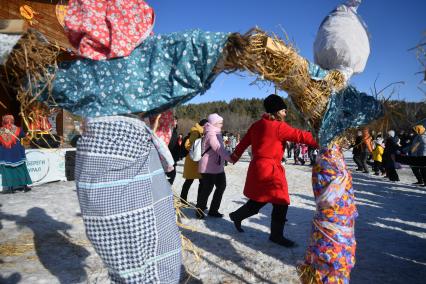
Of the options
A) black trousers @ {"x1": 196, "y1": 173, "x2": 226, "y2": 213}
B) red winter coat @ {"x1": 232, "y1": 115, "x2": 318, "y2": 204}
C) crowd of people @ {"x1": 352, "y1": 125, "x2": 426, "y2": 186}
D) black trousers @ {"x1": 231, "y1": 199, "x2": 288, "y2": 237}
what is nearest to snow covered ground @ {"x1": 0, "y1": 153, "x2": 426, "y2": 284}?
black trousers @ {"x1": 231, "y1": 199, "x2": 288, "y2": 237}

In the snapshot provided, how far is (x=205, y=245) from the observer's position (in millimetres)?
4117

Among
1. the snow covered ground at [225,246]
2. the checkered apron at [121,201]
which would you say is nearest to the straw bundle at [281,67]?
the checkered apron at [121,201]

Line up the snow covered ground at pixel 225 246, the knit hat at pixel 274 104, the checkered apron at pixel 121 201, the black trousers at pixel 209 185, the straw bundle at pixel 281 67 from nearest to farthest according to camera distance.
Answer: the checkered apron at pixel 121 201 → the straw bundle at pixel 281 67 → the snow covered ground at pixel 225 246 → the knit hat at pixel 274 104 → the black trousers at pixel 209 185

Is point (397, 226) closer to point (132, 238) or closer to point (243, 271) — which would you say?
point (243, 271)

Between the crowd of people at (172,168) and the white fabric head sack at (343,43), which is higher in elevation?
the white fabric head sack at (343,43)

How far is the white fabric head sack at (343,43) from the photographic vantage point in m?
2.74

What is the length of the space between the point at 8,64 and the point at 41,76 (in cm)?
20

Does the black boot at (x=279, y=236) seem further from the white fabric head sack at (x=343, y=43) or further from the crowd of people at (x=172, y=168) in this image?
the white fabric head sack at (x=343, y=43)

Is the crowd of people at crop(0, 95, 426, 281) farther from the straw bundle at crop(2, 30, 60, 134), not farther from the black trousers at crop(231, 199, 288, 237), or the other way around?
the straw bundle at crop(2, 30, 60, 134)

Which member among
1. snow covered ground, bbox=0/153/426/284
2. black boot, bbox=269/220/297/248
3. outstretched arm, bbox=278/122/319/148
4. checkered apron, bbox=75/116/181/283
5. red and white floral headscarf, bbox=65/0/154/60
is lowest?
snow covered ground, bbox=0/153/426/284

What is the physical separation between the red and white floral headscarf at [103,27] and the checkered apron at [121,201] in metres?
0.41

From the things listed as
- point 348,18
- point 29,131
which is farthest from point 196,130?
point 29,131

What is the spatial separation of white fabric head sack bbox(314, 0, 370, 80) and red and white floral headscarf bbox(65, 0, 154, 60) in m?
1.72

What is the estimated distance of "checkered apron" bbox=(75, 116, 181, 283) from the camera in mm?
1672
